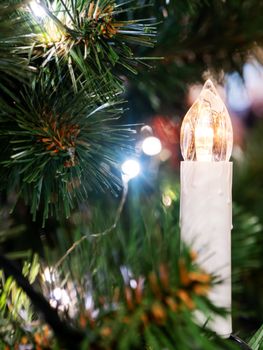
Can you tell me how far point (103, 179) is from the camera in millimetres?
333

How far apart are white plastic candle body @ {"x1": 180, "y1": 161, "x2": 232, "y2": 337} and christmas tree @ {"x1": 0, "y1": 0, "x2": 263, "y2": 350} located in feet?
0.04

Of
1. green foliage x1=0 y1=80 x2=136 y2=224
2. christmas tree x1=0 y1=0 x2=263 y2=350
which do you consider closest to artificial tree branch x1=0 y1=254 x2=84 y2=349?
christmas tree x1=0 y1=0 x2=263 y2=350

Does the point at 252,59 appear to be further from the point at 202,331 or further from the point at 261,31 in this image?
the point at 202,331

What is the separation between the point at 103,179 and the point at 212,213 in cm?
10

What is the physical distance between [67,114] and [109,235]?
11 centimetres

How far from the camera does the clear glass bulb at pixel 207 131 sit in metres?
0.30

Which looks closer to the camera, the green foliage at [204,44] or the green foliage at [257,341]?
the green foliage at [257,341]

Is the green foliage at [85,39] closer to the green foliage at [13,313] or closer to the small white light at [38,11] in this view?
the small white light at [38,11]

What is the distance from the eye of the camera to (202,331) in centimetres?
18

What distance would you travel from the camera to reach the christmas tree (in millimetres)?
169

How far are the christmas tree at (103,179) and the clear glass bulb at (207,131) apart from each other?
0.03 m

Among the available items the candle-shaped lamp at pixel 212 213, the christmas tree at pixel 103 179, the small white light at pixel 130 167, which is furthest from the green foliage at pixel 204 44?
the candle-shaped lamp at pixel 212 213

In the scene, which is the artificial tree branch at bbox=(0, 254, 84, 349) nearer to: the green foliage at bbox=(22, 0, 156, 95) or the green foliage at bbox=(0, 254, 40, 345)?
the green foliage at bbox=(0, 254, 40, 345)

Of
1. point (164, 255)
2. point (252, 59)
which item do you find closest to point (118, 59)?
point (164, 255)
